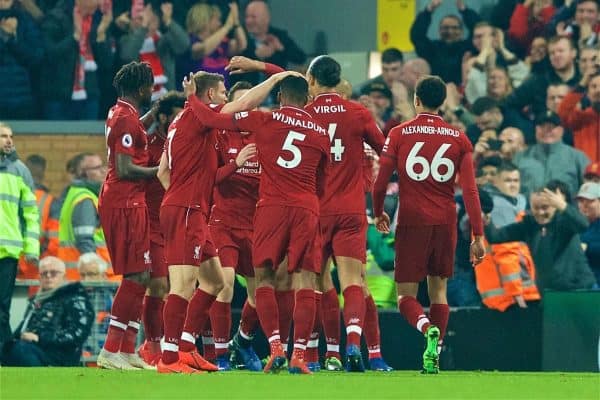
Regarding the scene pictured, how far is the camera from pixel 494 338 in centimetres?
1764

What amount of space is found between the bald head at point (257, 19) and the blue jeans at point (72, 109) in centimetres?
215

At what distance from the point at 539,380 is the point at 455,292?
455cm

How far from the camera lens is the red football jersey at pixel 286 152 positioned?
526 inches

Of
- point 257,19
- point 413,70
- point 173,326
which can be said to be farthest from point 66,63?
point 173,326

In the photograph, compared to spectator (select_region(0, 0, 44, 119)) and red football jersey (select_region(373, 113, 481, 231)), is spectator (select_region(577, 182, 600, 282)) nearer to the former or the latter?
red football jersey (select_region(373, 113, 481, 231))

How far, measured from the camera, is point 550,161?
65.3 ft

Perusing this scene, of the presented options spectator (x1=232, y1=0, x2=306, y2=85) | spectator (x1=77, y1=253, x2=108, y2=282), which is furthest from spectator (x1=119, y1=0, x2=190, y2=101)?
spectator (x1=77, y1=253, x2=108, y2=282)

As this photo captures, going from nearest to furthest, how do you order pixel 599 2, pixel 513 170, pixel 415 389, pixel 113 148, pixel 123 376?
1. pixel 415 389
2. pixel 123 376
3. pixel 113 148
4. pixel 513 170
5. pixel 599 2

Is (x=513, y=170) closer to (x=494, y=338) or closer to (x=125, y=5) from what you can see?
(x=494, y=338)

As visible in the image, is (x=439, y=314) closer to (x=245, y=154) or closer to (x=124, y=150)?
(x=245, y=154)

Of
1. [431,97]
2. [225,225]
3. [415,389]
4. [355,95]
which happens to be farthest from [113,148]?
[355,95]

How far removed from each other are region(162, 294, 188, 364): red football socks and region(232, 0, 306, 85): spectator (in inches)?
355

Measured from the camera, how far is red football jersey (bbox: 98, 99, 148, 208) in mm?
14227

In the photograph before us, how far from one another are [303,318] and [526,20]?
388 inches
